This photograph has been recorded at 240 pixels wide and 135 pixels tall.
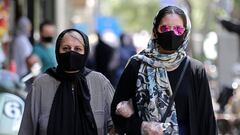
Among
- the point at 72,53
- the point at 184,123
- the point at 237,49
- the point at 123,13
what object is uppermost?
the point at 72,53

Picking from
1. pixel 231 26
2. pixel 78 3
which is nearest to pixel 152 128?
pixel 231 26

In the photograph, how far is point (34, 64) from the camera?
10719 mm

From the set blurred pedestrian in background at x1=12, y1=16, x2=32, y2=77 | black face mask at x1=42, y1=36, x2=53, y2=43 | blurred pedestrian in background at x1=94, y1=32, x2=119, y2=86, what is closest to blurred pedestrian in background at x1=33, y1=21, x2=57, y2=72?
black face mask at x1=42, y1=36, x2=53, y2=43

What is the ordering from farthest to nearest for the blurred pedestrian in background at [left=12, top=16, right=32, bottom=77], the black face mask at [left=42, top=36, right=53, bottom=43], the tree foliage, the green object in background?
the tree foliage
the blurred pedestrian in background at [left=12, top=16, right=32, bottom=77]
the black face mask at [left=42, top=36, right=53, bottom=43]
the green object in background

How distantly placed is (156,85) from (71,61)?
2.20 ft

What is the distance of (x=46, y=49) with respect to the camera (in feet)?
37.6

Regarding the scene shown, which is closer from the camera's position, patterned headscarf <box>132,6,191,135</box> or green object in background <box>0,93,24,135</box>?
patterned headscarf <box>132,6,191,135</box>

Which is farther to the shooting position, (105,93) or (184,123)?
(105,93)

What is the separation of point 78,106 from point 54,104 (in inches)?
7.0

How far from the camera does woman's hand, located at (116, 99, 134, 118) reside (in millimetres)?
5293

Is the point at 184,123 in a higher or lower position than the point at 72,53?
lower

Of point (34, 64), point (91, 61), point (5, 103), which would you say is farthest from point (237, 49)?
point (5, 103)

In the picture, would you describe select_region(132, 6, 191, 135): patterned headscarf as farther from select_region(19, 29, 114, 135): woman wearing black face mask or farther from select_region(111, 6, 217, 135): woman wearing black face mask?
select_region(19, 29, 114, 135): woman wearing black face mask

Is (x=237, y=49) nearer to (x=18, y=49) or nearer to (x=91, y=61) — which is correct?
(x=91, y=61)
